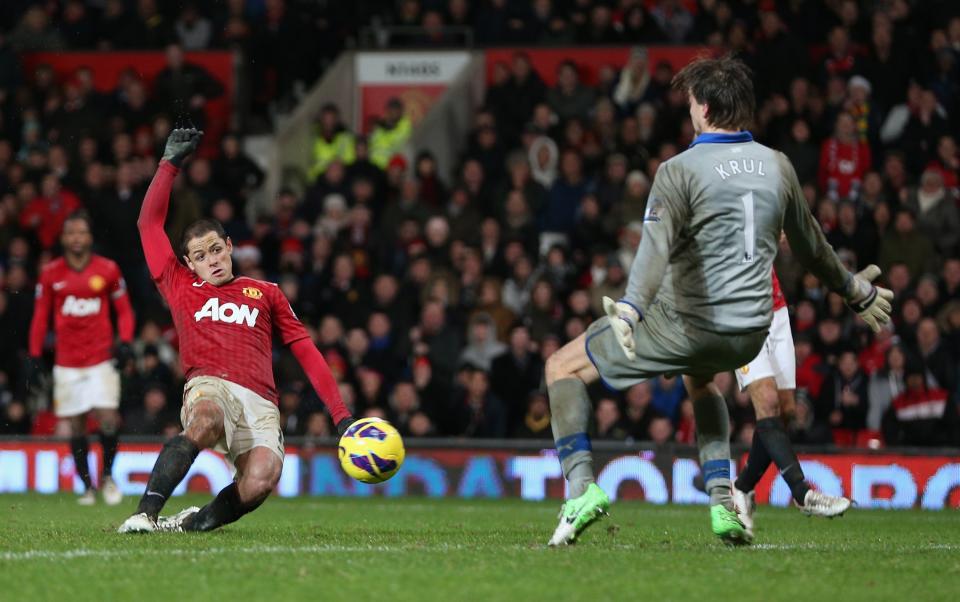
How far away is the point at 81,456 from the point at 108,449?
12.2 inches

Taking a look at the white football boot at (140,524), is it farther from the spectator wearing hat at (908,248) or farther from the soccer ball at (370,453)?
the spectator wearing hat at (908,248)

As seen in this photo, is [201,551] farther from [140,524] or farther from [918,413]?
[918,413]

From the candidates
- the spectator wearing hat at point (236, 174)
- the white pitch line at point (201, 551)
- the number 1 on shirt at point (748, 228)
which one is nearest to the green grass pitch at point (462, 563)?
the white pitch line at point (201, 551)

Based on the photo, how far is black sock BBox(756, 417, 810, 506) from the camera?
9.05 m

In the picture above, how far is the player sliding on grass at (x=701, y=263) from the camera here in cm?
688

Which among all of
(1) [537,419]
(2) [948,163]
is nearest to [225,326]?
(1) [537,419]

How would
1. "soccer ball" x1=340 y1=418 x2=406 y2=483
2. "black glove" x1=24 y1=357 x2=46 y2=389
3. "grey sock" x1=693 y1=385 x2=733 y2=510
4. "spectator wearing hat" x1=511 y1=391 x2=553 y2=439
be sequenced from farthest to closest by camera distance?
"spectator wearing hat" x1=511 y1=391 x2=553 y2=439 → "black glove" x1=24 y1=357 x2=46 y2=389 → "soccer ball" x1=340 y1=418 x2=406 y2=483 → "grey sock" x1=693 y1=385 x2=733 y2=510

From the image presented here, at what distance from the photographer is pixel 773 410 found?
31.2ft

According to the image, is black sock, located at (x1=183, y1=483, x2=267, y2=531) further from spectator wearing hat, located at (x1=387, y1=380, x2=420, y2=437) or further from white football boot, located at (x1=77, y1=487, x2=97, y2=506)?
spectator wearing hat, located at (x1=387, y1=380, x2=420, y2=437)

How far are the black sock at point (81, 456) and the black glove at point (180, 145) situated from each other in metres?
5.43

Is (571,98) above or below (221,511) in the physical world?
above

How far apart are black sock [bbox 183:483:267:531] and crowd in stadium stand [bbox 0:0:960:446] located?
23.7ft

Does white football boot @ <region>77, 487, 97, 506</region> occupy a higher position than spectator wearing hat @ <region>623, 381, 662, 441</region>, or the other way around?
spectator wearing hat @ <region>623, 381, 662, 441</region>

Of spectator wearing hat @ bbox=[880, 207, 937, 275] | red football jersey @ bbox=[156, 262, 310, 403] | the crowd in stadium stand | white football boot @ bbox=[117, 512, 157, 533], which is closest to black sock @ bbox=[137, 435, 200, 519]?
white football boot @ bbox=[117, 512, 157, 533]
